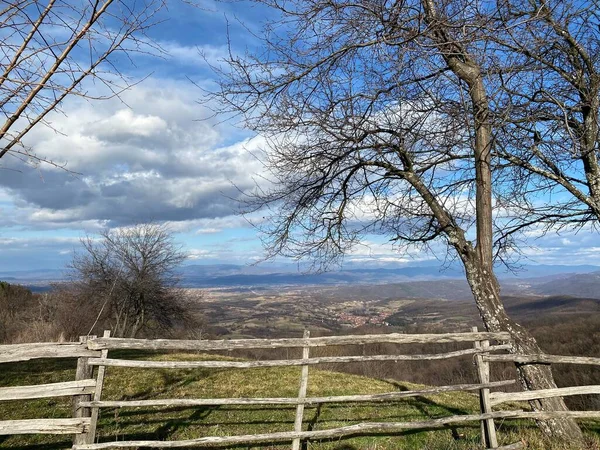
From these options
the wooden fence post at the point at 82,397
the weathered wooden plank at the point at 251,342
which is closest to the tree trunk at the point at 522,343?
the weathered wooden plank at the point at 251,342

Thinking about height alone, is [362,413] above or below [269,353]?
above

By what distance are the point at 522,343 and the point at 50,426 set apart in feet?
23.1

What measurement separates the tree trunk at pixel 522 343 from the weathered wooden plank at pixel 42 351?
237 inches

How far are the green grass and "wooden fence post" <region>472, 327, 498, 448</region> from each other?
0.76 ft

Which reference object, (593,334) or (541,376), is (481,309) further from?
(593,334)

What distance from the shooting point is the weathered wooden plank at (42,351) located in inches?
213

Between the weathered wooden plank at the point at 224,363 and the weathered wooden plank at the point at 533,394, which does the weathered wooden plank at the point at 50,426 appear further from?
the weathered wooden plank at the point at 533,394

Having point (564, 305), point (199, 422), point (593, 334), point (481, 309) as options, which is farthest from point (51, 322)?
point (564, 305)

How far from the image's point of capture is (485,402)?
6082mm

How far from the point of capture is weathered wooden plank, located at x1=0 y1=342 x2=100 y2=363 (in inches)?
213

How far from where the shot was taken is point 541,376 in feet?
21.6

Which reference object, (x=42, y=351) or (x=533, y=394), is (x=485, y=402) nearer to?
(x=533, y=394)

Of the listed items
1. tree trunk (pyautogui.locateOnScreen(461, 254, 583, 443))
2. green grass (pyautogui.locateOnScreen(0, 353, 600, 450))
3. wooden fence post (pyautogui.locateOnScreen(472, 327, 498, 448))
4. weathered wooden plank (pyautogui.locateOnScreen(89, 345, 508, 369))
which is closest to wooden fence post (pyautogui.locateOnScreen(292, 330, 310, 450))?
weathered wooden plank (pyautogui.locateOnScreen(89, 345, 508, 369))

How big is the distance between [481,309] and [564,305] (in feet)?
406
